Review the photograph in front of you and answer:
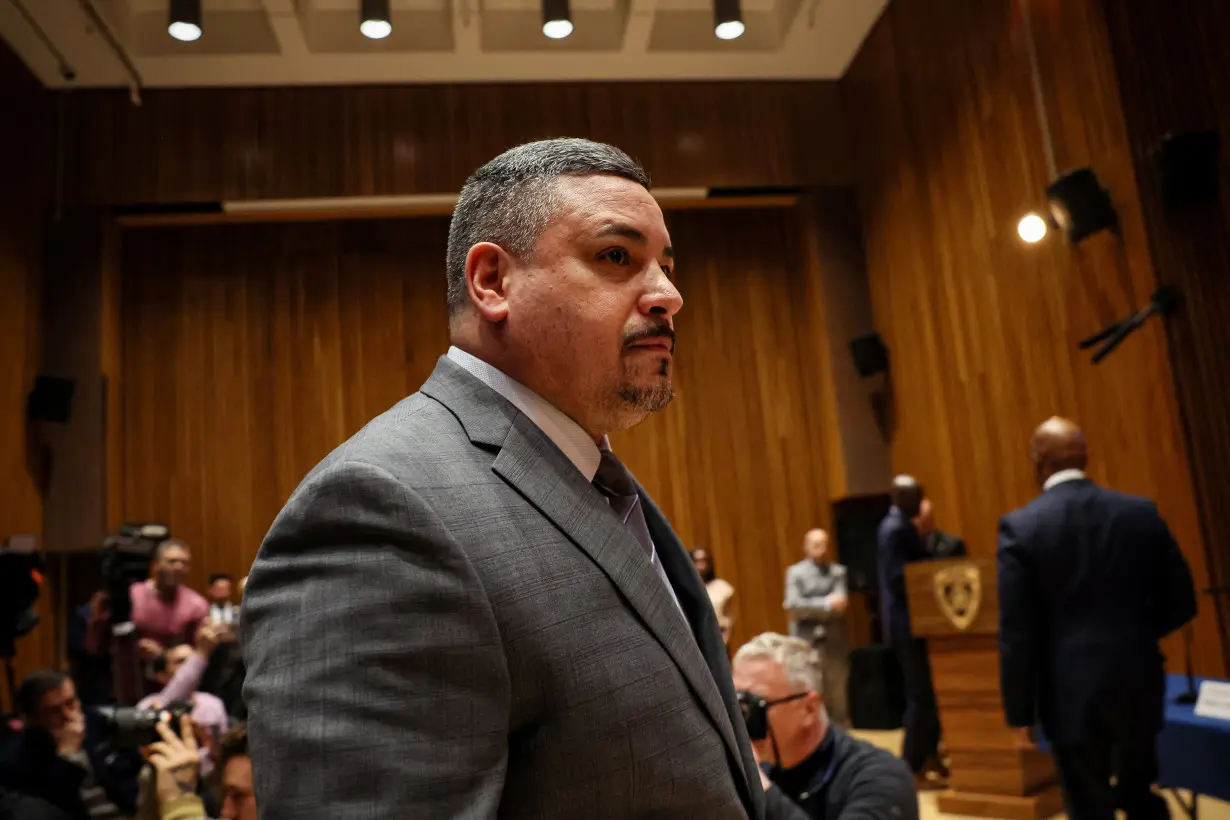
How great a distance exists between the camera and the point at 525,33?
7934 millimetres

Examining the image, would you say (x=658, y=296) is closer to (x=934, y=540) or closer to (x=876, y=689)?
(x=934, y=540)

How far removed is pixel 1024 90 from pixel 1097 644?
404cm

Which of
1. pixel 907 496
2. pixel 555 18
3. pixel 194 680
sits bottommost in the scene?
pixel 194 680

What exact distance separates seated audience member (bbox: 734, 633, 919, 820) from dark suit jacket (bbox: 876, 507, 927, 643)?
309 cm

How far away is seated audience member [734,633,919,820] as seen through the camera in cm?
219

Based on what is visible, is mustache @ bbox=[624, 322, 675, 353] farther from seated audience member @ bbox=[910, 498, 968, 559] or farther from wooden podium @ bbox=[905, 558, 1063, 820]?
seated audience member @ bbox=[910, 498, 968, 559]

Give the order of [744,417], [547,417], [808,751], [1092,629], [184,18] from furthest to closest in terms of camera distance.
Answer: [744,417] < [184,18] < [1092,629] < [808,751] < [547,417]

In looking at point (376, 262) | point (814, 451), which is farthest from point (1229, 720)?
point (376, 262)

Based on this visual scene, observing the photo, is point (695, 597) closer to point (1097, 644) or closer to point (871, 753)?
point (871, 753)

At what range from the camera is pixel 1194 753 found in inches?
129

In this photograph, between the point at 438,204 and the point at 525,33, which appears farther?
the point at 438,204

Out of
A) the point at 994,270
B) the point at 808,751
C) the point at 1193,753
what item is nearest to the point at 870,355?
the point at 994,270

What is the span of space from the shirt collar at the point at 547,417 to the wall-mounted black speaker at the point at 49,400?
290 inches

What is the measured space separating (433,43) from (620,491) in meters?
7.45
